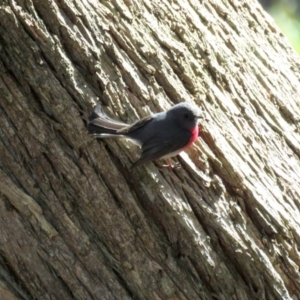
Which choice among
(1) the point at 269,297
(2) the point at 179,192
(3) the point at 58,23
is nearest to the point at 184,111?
(2) the point at 179,192

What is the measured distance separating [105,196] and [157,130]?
52cm

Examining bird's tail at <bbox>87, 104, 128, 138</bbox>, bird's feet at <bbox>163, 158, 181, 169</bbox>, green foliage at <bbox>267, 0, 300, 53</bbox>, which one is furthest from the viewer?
green foliage at <bbox>267, 0, 300, 53</bbox>

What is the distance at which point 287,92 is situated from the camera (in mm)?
4711

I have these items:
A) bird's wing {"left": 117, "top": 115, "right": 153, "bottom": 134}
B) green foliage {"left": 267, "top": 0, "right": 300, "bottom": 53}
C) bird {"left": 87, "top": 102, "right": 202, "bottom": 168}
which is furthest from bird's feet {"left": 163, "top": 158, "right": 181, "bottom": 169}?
green foliage {"left": 267, "top": 0, "right": 300, "bottom": 53}

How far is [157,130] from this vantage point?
154 inches

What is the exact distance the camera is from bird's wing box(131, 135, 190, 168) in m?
3.69

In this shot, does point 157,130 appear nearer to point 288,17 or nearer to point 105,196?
point 105,196

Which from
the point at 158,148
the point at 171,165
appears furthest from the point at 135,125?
the point at 171,165

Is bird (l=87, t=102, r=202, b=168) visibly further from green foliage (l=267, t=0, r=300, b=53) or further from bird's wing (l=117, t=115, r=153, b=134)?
green foliage (l=267, t=0, r=300, b=53)

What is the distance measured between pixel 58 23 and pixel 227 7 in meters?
1.57

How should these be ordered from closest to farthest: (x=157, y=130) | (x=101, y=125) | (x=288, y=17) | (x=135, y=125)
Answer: (x=101, y=125)
(x=135, y=125)
(x=157, y=130)
(x=288, y=17)

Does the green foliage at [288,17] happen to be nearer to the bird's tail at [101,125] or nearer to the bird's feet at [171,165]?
the bird's feet at [171,165]

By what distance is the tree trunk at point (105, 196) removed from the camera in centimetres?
368

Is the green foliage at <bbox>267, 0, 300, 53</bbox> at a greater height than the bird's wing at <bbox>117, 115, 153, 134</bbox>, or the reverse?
the green foliage at <bbox>267, 0, 300, 53</bbox>
